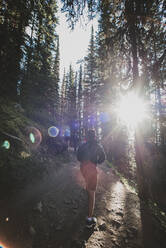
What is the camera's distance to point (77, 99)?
34125 mm

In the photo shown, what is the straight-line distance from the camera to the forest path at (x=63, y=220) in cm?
276

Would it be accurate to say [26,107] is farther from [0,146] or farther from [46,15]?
[46,15]

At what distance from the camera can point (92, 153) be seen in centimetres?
371

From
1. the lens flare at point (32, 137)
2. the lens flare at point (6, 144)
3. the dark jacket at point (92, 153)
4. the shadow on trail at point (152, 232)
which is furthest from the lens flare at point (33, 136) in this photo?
the shadow on trail at point (152, 232)

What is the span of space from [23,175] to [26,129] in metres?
4.16

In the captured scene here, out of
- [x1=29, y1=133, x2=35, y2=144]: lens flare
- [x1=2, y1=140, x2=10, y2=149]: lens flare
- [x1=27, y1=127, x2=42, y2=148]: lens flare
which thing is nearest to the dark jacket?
[x1=2, y1=140, x2=10, y2=149]: lens flare

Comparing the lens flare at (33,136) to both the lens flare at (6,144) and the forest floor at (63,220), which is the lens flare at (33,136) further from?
the forest floor at (63,220)

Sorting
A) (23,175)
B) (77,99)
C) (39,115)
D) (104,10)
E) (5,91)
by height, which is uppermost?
(77,99)

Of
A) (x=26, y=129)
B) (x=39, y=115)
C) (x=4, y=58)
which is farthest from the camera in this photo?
(x=39, y=115)

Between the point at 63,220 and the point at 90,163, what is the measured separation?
193cm

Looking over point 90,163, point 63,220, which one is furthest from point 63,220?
point 90,163

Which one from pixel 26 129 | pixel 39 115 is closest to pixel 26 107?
pixel 39 115

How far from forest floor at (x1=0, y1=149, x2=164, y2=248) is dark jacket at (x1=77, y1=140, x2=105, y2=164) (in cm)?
188

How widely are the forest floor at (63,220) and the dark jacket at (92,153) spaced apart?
6.18ft
